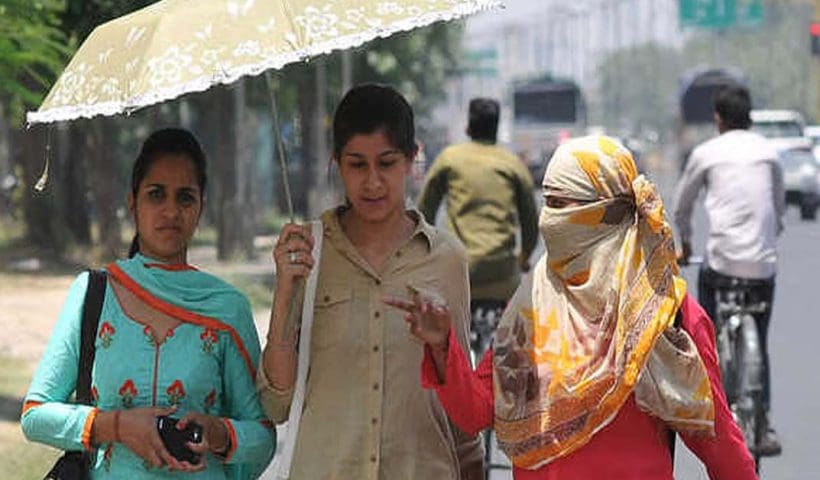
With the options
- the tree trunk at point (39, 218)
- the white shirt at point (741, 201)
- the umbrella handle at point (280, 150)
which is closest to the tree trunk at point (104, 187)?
the tree trunk at point (39, 218)

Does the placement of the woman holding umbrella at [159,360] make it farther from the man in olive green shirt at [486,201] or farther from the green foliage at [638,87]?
the green foliage at [638,87]

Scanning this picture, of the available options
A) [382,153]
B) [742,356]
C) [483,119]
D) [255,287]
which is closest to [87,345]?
[382,153]

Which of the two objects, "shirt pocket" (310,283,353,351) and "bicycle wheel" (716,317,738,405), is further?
"bicycle wheel" (716,317,738,405)

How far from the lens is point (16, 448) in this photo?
11.1 m

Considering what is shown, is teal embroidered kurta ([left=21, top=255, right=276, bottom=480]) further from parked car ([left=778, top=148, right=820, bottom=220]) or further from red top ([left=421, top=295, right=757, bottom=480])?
parked car ([left=778, top=148, right=820, bottom=220])

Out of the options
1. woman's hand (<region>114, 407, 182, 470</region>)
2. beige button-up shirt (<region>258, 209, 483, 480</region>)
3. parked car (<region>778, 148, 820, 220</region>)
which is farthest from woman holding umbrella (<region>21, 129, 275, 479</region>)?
parked car (<region>778, 148, 820, 220</region>)

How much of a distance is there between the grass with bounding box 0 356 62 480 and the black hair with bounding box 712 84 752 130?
357cm

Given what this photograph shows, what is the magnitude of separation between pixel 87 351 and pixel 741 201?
232 inches

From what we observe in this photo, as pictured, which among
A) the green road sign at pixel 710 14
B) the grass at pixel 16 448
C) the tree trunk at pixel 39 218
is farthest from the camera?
the green road sign at pixel 710 14

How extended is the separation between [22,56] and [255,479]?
23.0ft

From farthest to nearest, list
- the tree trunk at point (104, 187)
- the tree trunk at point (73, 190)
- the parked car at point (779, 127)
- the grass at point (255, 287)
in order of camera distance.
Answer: the parked car at point (779, 127) → the tree trunk at point (73, 190) → the tree trunk at point (104, 187) → the grass at point (255, 287)

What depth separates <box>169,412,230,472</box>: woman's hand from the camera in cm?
425

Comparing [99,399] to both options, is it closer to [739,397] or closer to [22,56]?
[739,397]

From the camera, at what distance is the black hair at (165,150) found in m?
4.42
